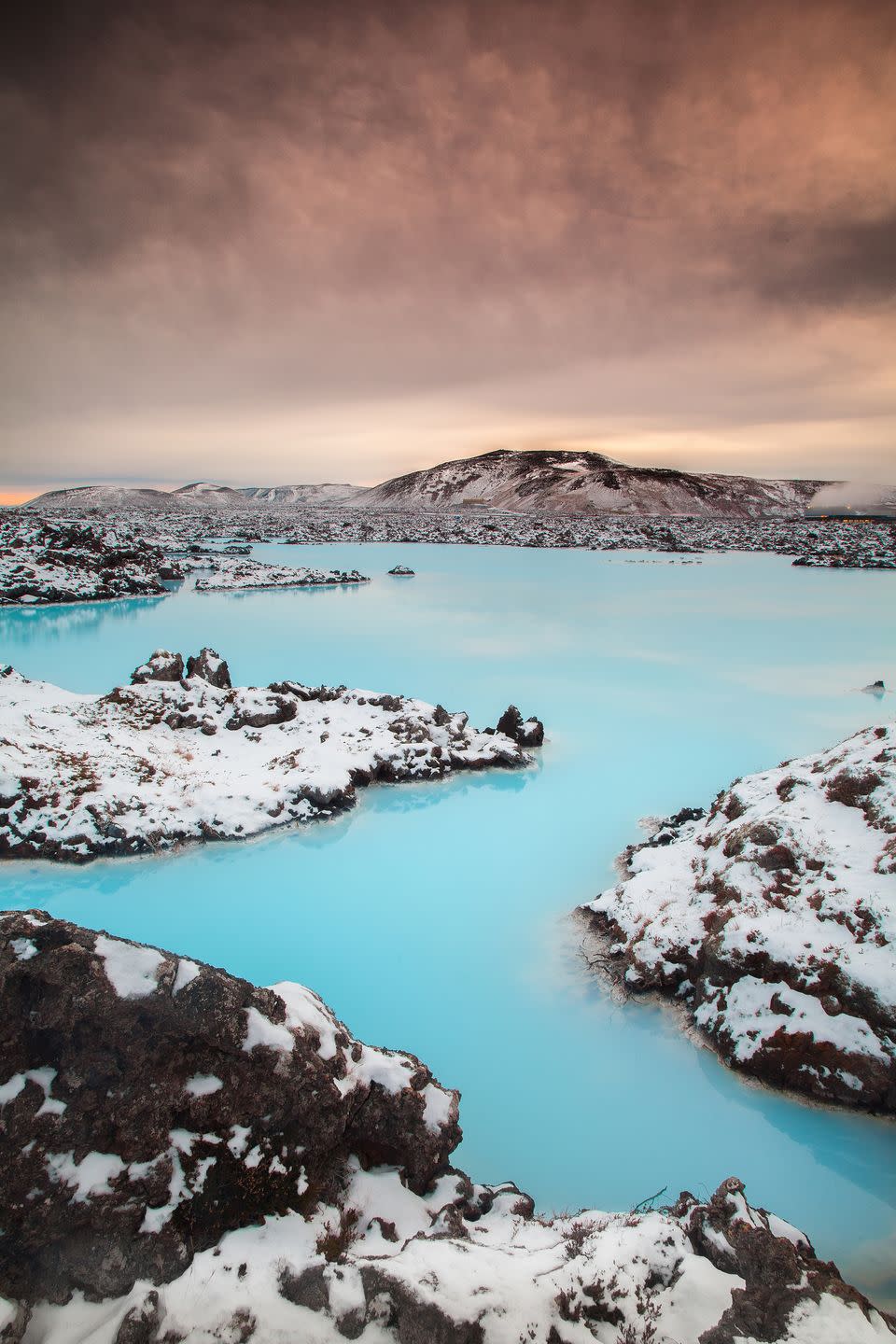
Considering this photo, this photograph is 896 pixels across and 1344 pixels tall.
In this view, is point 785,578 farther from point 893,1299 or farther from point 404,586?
point 893,1299

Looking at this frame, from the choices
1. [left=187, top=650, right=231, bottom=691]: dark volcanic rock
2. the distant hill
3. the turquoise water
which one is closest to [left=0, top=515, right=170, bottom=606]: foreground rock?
the turquoise water

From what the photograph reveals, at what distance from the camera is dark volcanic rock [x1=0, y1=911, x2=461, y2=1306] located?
9.41 feet

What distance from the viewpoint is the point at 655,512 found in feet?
385

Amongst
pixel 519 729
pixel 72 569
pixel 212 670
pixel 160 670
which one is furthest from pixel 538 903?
pixel 72 569

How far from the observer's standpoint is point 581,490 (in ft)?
443

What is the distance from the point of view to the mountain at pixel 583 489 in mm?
125500

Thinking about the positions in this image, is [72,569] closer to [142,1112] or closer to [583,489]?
[142,1112]

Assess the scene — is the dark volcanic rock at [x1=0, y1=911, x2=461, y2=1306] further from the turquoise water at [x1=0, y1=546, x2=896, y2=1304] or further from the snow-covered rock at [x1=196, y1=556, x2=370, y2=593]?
the snow-covered rock at [x1=196, y1=556, x2=370, y2=593]

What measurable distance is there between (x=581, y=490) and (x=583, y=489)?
0.57 m

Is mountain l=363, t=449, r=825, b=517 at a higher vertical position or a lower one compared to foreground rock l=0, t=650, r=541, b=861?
higher

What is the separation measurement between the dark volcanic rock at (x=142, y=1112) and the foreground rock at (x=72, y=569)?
29.4 m

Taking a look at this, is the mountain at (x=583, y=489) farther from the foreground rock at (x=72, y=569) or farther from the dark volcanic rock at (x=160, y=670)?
the dark volcanic rock at (x=160, y=670)

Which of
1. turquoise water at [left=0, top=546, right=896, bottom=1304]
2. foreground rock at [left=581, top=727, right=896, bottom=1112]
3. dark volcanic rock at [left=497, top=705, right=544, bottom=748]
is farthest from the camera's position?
dark volcanic rock at [left=497, top=705, right=544, bottom=748]

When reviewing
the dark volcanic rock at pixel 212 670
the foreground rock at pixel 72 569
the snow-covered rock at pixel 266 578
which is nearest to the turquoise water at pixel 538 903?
the dark volcanic rock at pixel 212 670
